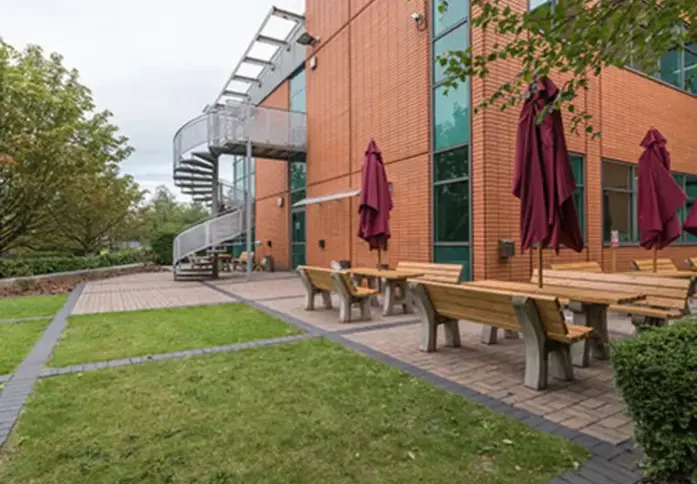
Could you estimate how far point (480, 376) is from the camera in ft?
13.8

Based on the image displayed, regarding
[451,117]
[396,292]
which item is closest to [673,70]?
[451,117]

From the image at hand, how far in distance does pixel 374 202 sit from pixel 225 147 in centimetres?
853

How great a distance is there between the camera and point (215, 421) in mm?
3182

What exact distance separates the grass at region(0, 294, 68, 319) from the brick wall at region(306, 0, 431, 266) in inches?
297

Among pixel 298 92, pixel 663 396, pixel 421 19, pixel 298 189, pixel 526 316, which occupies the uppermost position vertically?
pixel 298 92

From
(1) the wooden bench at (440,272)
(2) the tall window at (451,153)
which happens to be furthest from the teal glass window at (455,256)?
(1) the wooden bench at (440,272)

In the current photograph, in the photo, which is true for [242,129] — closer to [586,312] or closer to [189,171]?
[189,171]

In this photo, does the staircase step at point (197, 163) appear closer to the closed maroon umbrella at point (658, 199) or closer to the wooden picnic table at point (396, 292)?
the wooden picnic table at point (396, 292)

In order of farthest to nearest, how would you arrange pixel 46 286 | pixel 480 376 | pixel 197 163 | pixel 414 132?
pixel 197 163 → pixel 46 286 → pixel 414 132 → pixel 480 376

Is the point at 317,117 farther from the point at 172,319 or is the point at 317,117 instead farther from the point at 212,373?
the point at 212,373

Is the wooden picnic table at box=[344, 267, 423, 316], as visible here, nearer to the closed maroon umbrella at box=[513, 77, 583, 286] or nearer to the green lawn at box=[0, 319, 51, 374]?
the closed maroon umbrella at box=[513, 77, 583, 286]

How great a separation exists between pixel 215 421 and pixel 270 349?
2038 mm

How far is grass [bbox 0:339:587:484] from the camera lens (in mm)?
2477

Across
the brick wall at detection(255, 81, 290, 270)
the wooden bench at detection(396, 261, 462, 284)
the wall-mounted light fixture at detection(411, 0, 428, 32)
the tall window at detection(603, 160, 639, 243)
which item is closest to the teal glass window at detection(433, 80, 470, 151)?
the wall-mounted light fixture at detection(411, 0, 428, 32)
